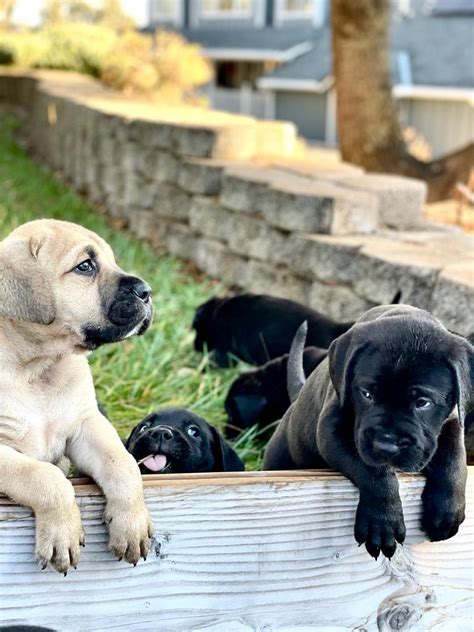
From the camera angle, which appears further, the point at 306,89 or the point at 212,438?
the point at 306,89

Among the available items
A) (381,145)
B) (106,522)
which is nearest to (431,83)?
(381,145)

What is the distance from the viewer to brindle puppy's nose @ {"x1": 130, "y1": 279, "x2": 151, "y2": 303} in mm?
3352

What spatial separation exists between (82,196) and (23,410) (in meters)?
10.5

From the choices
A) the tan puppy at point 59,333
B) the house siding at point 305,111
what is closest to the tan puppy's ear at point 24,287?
the tan puppy at point 59,333

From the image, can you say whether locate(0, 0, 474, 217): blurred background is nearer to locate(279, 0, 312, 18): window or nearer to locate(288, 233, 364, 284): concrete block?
locate(279, 0, 312, 18): window

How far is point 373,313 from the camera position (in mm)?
3404

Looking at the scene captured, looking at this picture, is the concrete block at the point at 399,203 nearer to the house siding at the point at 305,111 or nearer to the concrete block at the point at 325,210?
the concrete block at the point at 325,210

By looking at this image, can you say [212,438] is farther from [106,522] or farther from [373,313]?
[106,522]

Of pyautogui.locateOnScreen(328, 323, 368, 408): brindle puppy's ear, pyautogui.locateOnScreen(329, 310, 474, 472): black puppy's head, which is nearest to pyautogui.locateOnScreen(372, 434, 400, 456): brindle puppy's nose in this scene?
pyautogui.locateOnScreen(329, 310, 474, 472): black puppy's head

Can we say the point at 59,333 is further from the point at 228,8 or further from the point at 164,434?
the point at 228,8

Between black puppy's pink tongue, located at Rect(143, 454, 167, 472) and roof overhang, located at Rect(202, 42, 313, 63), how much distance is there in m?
30.6

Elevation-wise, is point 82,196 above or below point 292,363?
below

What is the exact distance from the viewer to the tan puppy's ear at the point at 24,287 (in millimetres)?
3166

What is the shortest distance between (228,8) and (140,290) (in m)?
36.2
